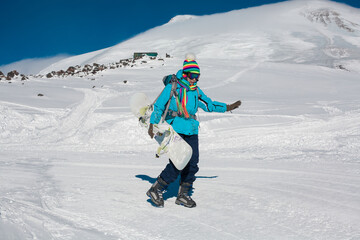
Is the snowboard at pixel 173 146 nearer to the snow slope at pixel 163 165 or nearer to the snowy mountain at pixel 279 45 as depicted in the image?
the snow slope at pixel 163 165

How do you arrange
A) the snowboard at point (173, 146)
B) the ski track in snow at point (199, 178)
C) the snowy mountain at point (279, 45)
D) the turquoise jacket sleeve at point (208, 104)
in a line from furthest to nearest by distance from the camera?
the snowy mountain at point (279, 45) → the turquoise jacket sleeve at point (208, 104) → the snowboard at point (173, 146) → the ski track in snow at point (199, 178)

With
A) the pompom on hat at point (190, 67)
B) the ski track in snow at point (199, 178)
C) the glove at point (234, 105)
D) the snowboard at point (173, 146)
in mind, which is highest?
the pompom on hat at point (190, 67)

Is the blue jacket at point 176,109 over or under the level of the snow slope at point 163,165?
over

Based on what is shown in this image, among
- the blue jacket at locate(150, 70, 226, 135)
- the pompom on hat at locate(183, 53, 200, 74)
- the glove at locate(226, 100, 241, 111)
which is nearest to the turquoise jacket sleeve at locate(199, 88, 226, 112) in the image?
the glove at locate(226, 100, 241, 111)

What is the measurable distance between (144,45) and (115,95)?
Answer: 51064mm

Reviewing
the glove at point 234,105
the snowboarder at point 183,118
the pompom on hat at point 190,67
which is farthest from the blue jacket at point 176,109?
the glove at point 234,105

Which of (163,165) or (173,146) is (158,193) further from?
(163,165)

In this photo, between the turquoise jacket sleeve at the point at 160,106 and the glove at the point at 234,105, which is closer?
the turquoise jacket sleeve at the point at 160,106

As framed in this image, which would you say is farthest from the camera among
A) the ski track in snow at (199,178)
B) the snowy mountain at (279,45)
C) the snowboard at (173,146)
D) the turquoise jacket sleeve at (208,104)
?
the snowy mountain at (279,45)

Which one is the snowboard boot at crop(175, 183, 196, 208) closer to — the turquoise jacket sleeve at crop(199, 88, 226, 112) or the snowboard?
the snowboard

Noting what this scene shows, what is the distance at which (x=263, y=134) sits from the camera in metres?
8.28

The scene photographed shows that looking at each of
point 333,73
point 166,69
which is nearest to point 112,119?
point 166,69

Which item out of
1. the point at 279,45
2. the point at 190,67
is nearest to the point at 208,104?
the point at 190,67

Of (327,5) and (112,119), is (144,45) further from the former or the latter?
(327,5)
